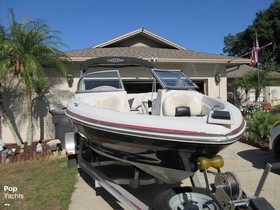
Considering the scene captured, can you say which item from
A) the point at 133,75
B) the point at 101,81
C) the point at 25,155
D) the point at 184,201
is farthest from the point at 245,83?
the point at 184,201

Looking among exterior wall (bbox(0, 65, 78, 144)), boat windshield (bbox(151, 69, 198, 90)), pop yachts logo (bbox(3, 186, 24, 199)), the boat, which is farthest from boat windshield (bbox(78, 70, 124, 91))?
exterior wall (bbox(0, 65, 78, 144))

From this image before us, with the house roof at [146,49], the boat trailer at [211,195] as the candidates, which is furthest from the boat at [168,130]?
the house roof at [146,49]

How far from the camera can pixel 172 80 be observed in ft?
16.8

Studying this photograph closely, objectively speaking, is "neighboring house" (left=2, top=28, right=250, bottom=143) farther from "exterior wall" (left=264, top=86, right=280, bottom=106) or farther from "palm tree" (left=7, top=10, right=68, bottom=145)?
"exterior wall" (left=264, top=86, right=280, bottom=106)

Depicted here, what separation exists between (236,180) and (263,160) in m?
4.38

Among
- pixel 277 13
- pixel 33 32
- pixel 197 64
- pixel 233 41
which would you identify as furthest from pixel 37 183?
pixel 233 41

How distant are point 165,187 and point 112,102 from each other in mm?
1889

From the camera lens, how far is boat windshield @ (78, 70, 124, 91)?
5.92 meters

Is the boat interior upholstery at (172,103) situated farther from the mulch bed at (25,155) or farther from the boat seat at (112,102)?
the mulch bed at (25,155)

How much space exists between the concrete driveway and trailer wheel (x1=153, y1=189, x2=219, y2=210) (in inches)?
57.2

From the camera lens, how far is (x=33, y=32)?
8117 millimetres

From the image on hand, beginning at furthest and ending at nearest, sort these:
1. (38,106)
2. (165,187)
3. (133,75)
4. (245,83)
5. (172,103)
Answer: (245,83) → (133,75) → (38,106) → (165,187) → (172,103)

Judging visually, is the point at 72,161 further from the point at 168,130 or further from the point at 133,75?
the point at 133,75

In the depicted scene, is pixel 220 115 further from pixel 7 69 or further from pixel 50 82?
pixel 50 82
